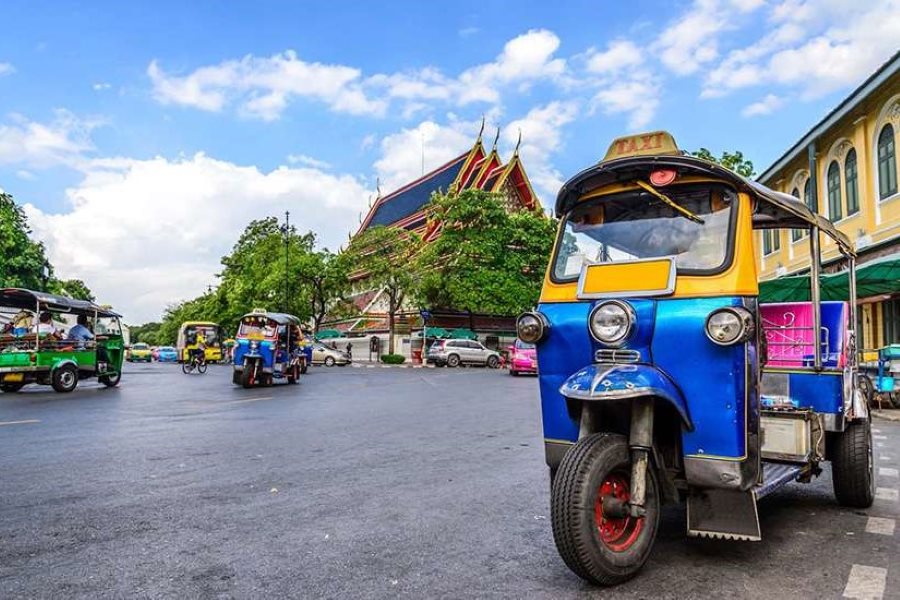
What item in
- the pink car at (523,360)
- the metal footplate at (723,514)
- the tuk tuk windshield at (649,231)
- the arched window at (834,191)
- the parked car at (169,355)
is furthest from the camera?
the parked car at (169,355)

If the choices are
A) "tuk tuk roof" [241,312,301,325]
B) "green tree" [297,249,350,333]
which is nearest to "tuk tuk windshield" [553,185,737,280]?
"tuk tuk roof" [241,312,301,325]

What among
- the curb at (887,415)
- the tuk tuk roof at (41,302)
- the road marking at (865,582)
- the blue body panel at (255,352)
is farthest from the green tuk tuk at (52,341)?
the curb at (887,415)

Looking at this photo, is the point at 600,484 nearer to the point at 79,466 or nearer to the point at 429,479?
the point at 429,479

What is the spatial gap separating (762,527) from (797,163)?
21457mm

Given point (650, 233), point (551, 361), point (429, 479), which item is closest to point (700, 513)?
point (551, 361)

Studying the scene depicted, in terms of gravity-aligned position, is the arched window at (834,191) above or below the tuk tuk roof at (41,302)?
above

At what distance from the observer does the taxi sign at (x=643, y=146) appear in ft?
12.8

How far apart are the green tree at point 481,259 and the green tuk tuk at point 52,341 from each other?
20366 mm

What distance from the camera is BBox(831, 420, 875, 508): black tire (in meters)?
4.86

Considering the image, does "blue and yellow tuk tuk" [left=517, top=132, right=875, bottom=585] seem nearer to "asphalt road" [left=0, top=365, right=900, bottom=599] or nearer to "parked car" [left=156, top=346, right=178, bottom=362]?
"asphalt road" [left=0, top=365, right=900, bottom=599]

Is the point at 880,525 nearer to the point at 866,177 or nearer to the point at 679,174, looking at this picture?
the point at 679,174

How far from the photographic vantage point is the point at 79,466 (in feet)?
20.2

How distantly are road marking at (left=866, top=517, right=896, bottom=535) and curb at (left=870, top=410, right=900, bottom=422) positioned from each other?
8.21m

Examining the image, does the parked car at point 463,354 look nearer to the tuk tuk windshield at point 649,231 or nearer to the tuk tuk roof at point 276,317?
the tuk tuk roof at point 276,317
